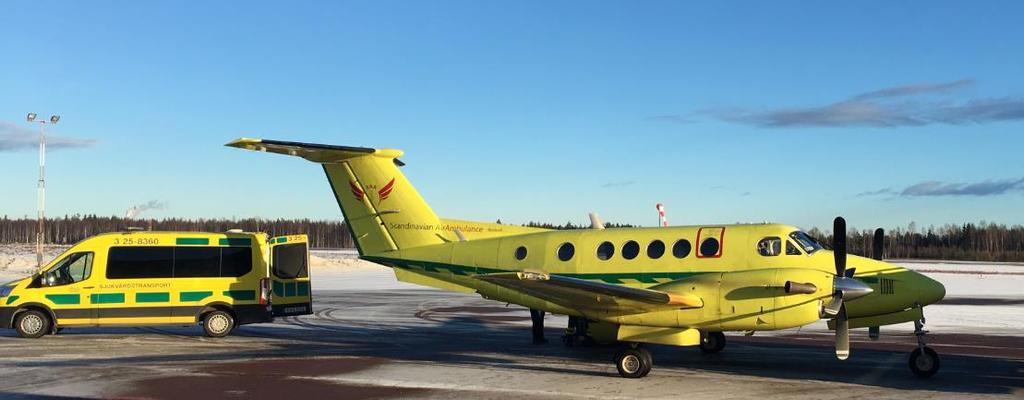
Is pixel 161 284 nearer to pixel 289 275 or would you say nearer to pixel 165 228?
pixel 289 275

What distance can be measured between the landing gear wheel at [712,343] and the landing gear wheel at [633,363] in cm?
331

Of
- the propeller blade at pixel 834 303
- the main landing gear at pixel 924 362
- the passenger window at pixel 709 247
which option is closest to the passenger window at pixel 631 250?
the passenger window at pixel 709 247

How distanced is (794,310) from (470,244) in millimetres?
6762

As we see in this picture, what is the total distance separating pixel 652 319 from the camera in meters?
13.3

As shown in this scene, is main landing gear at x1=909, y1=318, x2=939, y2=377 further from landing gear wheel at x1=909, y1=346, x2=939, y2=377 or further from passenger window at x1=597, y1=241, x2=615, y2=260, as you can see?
passenger window at x1=597, y1=241, x2=615, y2=260

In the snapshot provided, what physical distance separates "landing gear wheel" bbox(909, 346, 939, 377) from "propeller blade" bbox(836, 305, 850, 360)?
3.85ft

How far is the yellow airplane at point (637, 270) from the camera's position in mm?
12820

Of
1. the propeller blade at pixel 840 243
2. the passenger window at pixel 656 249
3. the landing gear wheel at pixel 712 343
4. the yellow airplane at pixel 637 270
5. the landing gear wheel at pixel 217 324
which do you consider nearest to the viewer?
the yellow airplane at pixel 637 270

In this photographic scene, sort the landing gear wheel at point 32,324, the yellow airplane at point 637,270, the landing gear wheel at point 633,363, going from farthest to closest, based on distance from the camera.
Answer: the landing gear wheel at point 32,324, the landing gear wheel at point 633,363, the yellow airplane at point 637,270

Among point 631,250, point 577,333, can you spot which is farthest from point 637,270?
point 577,333

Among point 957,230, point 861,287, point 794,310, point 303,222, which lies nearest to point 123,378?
point 794,310

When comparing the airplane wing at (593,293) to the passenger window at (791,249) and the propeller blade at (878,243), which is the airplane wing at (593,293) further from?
the propeller blade at (878,243)

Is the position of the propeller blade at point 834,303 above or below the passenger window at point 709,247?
below

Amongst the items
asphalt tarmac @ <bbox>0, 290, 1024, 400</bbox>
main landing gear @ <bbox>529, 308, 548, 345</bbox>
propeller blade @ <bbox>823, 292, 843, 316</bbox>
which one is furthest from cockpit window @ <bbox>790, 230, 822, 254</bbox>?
main landing gear @ <bbox>529, 308, 548, 345</bbox>
